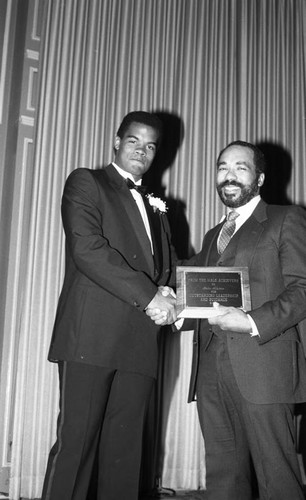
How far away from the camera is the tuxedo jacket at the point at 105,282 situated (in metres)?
2.14

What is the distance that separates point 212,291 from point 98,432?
730 mm

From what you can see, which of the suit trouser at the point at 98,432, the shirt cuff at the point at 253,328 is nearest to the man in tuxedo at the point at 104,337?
the suit trouser at the point at 98,432

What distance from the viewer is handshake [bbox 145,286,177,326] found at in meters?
2.19

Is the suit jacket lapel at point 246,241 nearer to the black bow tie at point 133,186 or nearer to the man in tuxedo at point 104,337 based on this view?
the man in tuxedo at point 104,337

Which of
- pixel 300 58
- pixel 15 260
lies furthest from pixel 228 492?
pixel 300 58

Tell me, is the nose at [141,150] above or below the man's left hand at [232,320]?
above

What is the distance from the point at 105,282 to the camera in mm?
2158

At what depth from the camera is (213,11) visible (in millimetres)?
4031

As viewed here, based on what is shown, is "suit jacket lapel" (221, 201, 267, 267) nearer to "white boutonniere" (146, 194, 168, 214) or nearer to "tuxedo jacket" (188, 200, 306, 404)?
"tuxedo jacket" (188, 200, 306, 404)

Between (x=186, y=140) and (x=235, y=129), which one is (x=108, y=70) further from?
(x=235, y=129)

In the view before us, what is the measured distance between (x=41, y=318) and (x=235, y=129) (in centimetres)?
193

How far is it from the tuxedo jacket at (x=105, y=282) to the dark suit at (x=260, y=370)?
293mm

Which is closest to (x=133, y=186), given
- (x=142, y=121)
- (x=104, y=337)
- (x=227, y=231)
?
(x=142, y=121)

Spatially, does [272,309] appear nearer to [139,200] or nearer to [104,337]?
[104,337]
